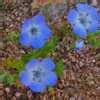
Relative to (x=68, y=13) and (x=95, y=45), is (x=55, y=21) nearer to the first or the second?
(x=68, y=13)

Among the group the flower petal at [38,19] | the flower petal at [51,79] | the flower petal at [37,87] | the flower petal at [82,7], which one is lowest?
the flower petal at [37,87]

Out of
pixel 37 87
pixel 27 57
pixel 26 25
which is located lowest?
pixel 37 87

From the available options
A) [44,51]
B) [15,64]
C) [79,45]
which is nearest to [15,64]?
[15,64]

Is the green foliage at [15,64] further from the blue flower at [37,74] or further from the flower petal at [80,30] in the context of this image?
the flower petal at [80,30]

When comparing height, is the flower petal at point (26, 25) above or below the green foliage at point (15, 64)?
above

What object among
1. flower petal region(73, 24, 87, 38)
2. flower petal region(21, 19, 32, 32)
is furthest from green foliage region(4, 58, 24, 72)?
flower petal region(73, 24, 87, 38)

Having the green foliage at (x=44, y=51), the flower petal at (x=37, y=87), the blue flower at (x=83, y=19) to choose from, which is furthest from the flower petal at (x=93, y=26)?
the flower petal at (x=37, y=87)

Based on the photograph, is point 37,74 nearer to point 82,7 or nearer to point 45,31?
point 45,31
